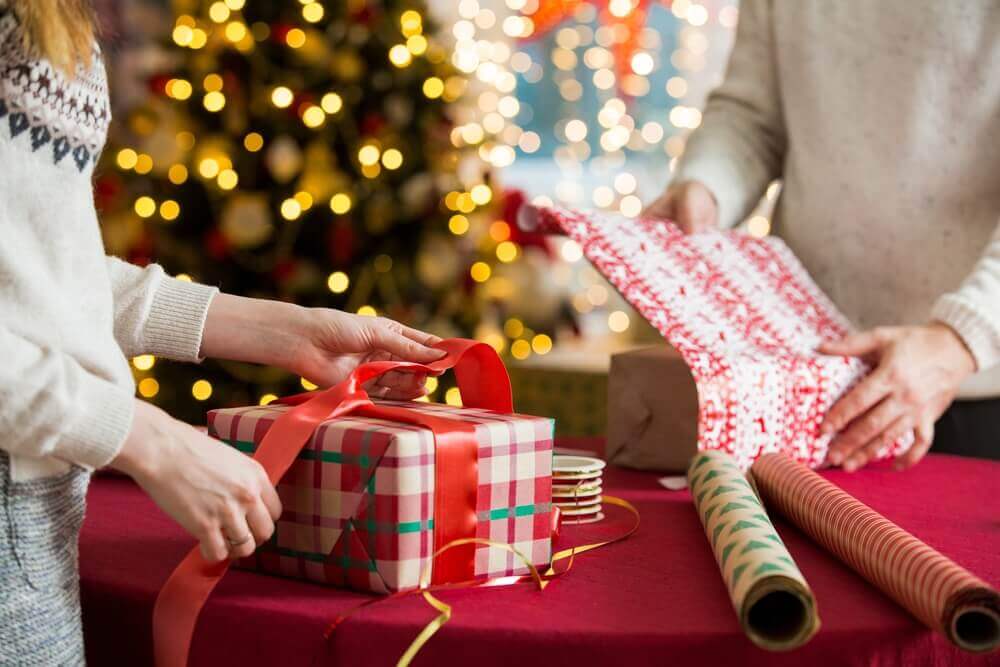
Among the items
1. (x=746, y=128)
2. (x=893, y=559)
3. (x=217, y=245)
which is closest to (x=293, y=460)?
(x=893, y=559)

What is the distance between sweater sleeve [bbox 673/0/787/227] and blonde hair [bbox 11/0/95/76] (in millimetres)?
1222

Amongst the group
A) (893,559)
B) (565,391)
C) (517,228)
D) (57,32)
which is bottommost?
(565,391)

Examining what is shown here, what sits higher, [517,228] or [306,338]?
[306,338]

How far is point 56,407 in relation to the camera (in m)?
0.74

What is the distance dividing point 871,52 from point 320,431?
126 centimetres

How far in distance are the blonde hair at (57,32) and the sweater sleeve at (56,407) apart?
212mm

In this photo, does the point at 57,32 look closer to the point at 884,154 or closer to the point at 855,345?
the point at 855,345

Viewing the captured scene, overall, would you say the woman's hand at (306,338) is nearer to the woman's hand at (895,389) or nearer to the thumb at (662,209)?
the woman's hand at (895,389)

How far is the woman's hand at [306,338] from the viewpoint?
1.13 metres

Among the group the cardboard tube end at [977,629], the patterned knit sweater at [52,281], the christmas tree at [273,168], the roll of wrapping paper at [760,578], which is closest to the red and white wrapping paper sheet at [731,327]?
the roll of wrapping paper at [760,578]

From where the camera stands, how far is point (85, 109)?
84 centimetres

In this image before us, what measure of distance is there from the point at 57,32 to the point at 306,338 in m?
0.43

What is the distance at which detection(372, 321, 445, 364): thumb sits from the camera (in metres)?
1.09

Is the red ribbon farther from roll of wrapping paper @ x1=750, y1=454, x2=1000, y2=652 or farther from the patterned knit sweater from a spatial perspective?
roll of wrapping paper @ x1=750, y1=454, x2=1000, y2=652
